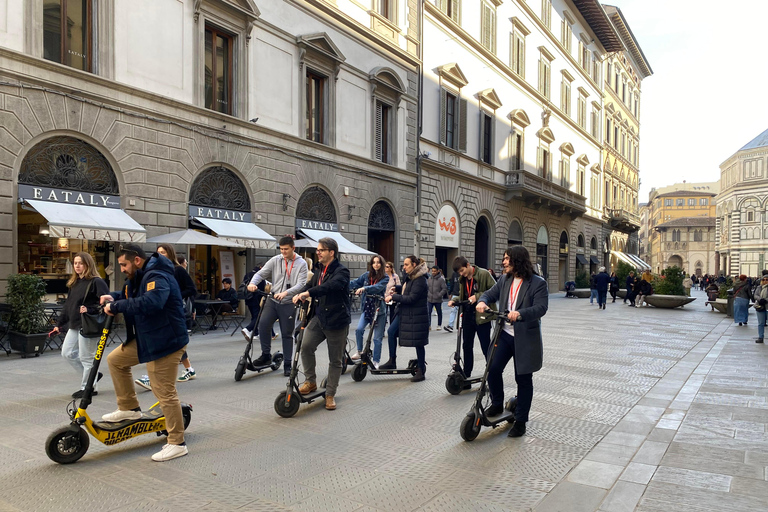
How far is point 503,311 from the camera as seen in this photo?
5.50 metres

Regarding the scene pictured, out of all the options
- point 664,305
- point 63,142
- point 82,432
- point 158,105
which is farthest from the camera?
point 664,305

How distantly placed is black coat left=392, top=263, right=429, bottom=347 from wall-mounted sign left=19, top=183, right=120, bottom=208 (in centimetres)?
795

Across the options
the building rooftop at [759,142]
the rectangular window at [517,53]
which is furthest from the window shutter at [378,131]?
the building rooftop at [759,142]

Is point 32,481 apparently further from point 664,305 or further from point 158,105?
point 664,305

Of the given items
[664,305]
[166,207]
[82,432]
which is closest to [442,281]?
[166,207]

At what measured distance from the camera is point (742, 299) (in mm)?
16516

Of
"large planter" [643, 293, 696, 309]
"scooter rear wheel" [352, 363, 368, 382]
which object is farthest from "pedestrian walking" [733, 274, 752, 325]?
"scooter rear wheel" [352, 363, 368, 382]

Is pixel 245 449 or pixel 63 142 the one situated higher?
pixel 63 142

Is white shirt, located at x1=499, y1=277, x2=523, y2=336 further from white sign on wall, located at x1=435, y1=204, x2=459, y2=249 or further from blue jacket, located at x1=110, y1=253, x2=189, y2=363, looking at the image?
white sign on wall, located at x1=435, y1=204, x2=459, y2=249

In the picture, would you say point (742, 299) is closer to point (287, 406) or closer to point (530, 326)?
point (530, 326)

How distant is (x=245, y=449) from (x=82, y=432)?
1.26 meters

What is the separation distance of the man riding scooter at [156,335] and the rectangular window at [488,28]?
26.0m

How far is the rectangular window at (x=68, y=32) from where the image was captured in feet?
38.9

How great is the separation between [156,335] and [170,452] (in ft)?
3.05
